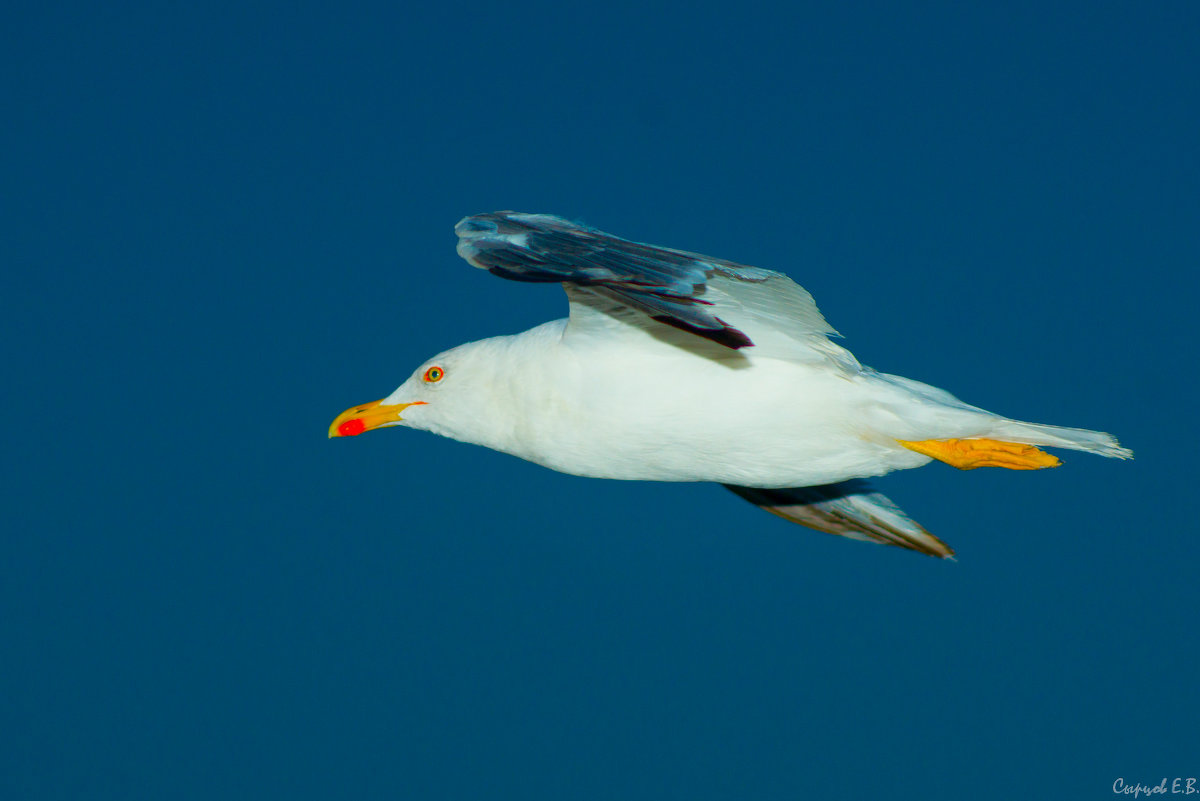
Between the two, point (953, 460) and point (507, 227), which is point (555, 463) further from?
point (953, 460)

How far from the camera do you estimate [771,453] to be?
13.0ft

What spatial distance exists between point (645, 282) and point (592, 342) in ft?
2.66

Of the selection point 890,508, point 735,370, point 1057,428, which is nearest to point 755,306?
point 735,370

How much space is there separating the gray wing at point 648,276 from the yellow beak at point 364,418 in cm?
106

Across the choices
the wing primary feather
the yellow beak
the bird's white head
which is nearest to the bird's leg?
the wing primary feather

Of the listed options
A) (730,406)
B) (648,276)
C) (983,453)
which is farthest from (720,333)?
(983,453)

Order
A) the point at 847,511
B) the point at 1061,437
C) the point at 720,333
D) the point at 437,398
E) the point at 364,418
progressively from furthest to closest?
the point at 847,511 → the point at 364,418 → the point at 437,398 → the point at 1061,437 → the point at 720,333

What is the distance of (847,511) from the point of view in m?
4.88

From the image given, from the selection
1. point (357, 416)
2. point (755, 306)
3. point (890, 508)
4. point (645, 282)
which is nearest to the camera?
point (645, 282)

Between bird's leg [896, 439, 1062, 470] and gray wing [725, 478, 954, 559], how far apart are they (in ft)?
2.36

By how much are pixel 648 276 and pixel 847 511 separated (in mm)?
2119

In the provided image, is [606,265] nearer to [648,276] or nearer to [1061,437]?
[648,276]

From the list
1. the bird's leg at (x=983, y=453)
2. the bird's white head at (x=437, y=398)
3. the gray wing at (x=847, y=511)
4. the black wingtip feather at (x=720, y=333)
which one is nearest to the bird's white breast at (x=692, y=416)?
the bird's leg at (x=983, y=453)

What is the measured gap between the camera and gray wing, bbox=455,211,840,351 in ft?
10.5
